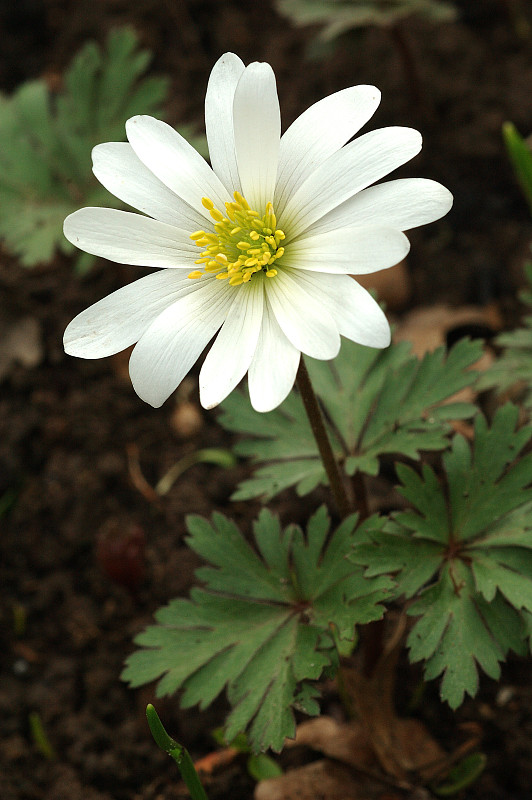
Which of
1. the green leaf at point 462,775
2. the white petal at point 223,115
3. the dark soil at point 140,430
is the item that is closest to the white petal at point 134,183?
the white petal at point 223,115

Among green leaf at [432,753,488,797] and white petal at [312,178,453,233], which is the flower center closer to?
white petal at [312,178,453,233]

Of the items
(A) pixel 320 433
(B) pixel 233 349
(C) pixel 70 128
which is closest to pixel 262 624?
(A) pixel 320 433

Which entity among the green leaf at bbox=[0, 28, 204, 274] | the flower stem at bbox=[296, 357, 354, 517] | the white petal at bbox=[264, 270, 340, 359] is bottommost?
the flower stem at bbox=[296, 357, 354, 517]

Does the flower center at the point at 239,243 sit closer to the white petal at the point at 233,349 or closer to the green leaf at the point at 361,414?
the white petal at the point at 233,349

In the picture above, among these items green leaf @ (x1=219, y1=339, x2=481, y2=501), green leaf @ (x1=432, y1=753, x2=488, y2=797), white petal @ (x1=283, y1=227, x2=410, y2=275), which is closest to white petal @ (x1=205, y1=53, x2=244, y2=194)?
white petal @ (x1=283, y1=227, x2=410, y2=275)

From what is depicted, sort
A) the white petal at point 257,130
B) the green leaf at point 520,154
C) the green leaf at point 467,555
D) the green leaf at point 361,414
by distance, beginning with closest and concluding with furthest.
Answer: the white petal at point 257,130 → the green leaf at point 467,555 → the green leaf at point 361,414 → the green leaf at point 520,154

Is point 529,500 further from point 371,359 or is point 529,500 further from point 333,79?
point 333,79
